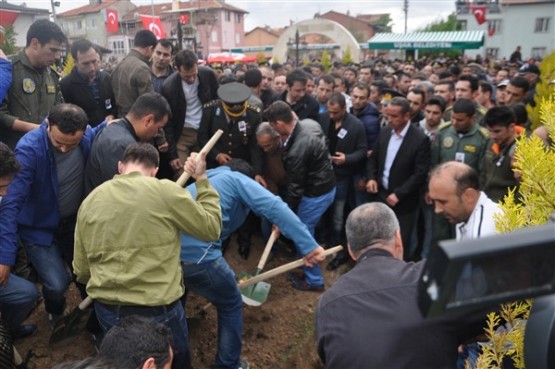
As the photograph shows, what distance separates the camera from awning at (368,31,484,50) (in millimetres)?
25578

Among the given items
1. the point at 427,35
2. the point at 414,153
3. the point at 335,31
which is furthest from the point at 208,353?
the point at 335,31

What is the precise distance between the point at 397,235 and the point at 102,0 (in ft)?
210

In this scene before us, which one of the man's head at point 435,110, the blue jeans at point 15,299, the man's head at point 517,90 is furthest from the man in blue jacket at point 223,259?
the man's head at point 517,90

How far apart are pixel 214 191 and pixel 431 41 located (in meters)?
27.4

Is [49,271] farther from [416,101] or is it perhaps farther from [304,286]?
[416,101]

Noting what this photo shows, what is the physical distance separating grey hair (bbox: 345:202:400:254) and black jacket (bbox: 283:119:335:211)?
2246 millimetres

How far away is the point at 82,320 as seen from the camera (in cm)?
350

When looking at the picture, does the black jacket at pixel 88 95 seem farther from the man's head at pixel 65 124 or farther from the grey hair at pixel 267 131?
the grey hair at pixel 267 131

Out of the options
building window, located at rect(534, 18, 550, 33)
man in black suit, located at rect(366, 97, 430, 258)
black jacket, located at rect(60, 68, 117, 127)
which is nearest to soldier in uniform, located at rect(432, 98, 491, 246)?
man in black suit, located at rect(366, 97, 430, 258)

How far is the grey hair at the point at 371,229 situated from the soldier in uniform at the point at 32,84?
3.23 m

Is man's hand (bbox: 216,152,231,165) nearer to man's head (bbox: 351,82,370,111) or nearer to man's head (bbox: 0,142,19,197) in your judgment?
man's head (bbox: 351,82,370,111)

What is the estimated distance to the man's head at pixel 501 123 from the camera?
362 centimetres

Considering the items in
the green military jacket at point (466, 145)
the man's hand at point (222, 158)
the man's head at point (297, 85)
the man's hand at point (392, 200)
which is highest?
the man's head at point (297, 85)

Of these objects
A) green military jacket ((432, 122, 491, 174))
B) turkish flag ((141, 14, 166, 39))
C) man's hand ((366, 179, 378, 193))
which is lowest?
man's hand ((366, 179, 378, 193))
